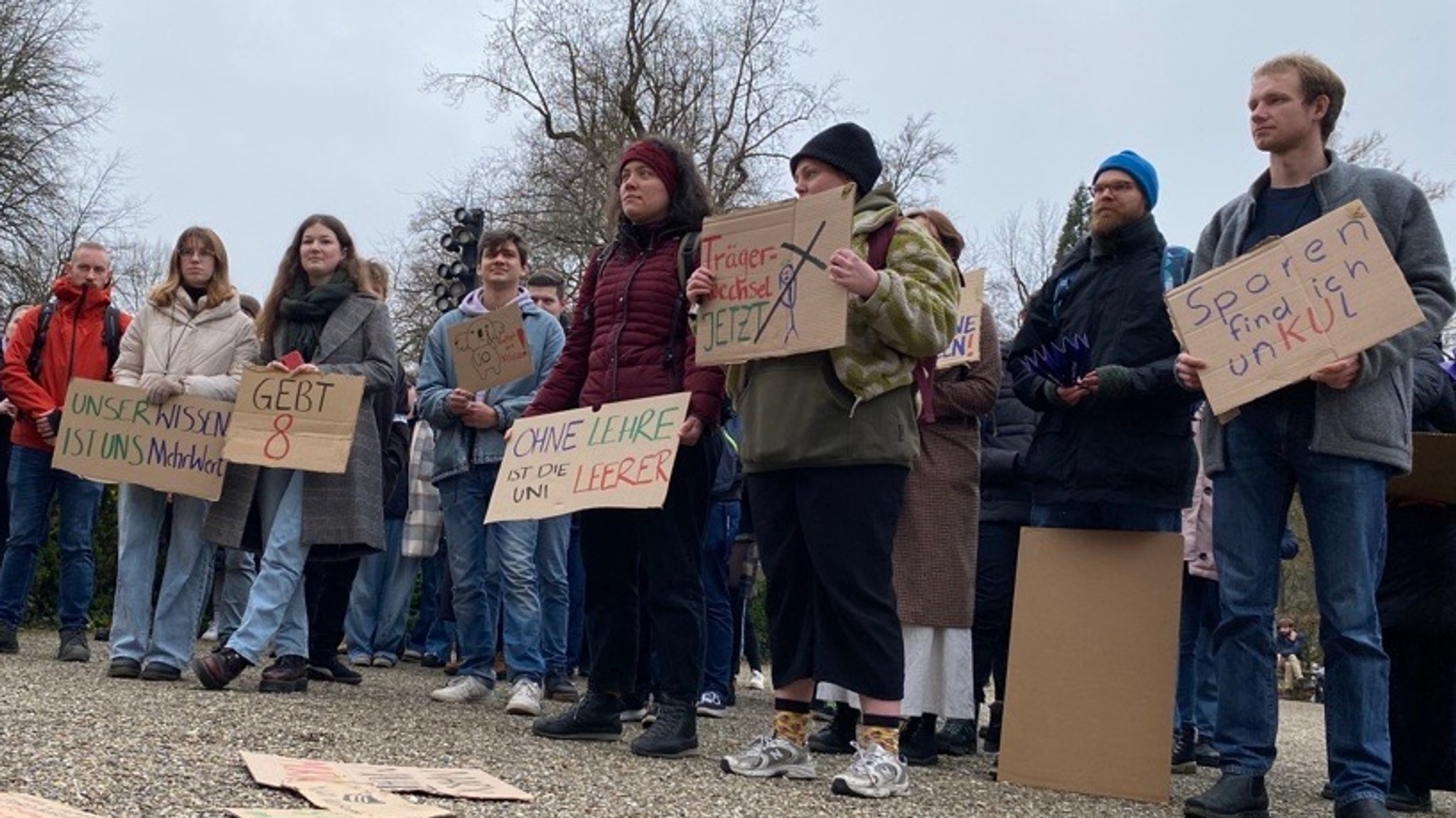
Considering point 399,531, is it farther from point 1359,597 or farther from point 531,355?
point 1359,597

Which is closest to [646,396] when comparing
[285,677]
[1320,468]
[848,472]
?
[848,472]

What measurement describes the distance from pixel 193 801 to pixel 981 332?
350cm

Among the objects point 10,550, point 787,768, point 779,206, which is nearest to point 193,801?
point 787,768

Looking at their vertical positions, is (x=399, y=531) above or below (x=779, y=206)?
below

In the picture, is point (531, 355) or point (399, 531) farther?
point (399, 531)

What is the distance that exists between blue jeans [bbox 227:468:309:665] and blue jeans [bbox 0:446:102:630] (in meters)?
1.65

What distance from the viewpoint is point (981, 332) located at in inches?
242

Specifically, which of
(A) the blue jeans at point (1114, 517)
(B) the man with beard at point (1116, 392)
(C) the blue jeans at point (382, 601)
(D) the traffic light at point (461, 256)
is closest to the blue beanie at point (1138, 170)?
(B) the man with beard at point (1116, 392)

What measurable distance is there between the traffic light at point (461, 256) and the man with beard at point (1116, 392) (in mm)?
9583

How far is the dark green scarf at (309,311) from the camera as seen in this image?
23.1 ft

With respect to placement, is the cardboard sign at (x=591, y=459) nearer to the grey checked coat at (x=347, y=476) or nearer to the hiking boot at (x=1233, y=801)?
the grey checked coat at (x=347, y=476)

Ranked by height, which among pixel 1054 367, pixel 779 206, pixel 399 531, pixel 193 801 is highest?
pixel 779 206

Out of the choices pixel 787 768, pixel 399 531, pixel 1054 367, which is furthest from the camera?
pixel 399 531

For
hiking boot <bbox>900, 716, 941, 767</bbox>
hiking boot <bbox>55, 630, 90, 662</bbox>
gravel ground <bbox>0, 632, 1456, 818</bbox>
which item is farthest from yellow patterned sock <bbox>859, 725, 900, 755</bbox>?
hiking boot <bbox>55, 630, 90, 662</bbox>
